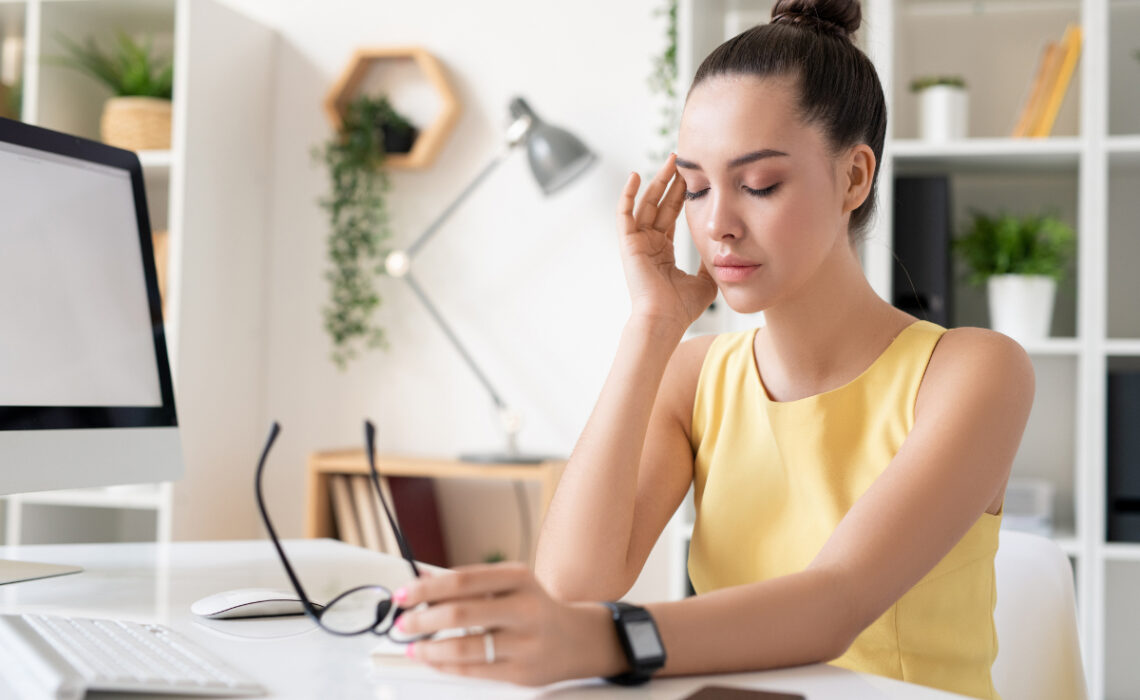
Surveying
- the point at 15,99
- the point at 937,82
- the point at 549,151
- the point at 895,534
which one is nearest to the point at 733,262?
the point at 895,534

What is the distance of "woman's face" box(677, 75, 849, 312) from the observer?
1.04 m

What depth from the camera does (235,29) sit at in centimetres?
281

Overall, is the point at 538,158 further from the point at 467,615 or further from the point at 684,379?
the point at 467,615

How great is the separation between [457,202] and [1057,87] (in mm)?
1449

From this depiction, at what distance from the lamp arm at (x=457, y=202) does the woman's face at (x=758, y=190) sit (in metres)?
1.55

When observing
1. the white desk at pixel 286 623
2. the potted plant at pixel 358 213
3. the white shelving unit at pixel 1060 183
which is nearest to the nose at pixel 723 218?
the white desk at pixel 286 623

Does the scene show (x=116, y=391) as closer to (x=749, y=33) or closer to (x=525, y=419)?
(x=749, y=33)

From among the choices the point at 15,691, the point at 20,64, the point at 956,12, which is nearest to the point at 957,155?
the point at 956,12

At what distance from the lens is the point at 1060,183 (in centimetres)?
237

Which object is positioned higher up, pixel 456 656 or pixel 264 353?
pixel 264 353

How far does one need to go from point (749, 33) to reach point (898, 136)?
4.82 ft

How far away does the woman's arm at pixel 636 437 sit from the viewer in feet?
3.34

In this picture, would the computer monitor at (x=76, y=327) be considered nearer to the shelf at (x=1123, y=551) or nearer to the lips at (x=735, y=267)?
the lips at (x=735, y=267)

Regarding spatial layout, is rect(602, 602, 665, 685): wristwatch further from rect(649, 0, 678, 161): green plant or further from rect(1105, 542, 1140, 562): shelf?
rect(649, 0, 678, 161): green plant
